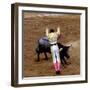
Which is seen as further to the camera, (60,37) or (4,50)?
(60,37)

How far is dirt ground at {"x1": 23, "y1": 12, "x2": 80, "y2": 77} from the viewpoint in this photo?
2131mm

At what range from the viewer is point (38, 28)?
217cm

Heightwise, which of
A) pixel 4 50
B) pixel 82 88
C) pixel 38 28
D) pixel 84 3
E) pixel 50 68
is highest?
pixel 84 3

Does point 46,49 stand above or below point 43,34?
below

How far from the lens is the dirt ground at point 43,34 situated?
2.13m

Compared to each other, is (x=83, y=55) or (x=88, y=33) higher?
(x=88, y=33)

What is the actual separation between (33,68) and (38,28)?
299 mm

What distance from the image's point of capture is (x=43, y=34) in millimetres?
2188

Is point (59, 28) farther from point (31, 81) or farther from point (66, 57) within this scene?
point (31, 81)

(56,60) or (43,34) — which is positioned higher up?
(43,34)

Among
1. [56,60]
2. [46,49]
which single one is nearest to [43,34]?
[46,49]

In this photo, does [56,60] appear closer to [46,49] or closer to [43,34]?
[46,49]

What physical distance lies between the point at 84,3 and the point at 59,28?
1.06 feet

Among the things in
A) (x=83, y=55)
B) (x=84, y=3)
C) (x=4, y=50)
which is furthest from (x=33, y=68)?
(x=84, y=3)
